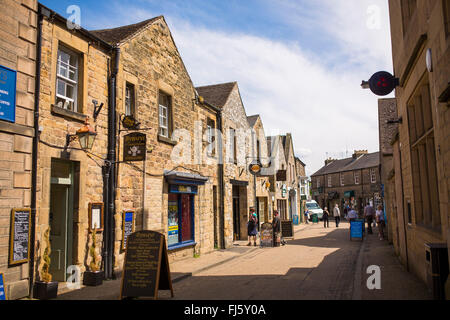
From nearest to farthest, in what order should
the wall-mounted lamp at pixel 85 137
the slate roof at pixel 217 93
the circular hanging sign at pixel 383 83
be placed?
the wall-mounted lamp at pixel 85 137 < the circular hanging sign at pixel 383 83 < the slate roof at pixel 217 93

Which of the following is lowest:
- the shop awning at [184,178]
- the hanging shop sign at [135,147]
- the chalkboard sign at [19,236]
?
the chalkboard sign at [19,236]

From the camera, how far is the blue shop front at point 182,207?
40.5 ft

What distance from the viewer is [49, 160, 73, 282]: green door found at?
8.44 meters

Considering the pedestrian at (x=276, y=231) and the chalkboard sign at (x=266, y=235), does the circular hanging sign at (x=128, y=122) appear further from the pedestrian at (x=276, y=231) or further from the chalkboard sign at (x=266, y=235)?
the pedestrian at (x=276, y=231)

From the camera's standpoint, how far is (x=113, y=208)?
9445 millimetres

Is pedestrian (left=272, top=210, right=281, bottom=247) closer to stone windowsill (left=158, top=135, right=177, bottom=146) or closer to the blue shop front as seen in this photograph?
the blue shop front

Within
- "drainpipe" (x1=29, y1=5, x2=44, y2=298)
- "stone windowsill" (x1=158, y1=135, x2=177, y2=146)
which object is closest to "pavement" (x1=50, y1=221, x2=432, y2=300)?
"drainpipe" (x1=29, y1=5, x2=44, y2=298)

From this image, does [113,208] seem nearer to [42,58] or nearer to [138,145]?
[138,145]

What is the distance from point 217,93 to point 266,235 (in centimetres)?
747

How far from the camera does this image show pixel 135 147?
9430mm

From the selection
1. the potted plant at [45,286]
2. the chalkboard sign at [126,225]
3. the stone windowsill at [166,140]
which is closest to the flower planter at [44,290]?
the potted plant at [45,286]

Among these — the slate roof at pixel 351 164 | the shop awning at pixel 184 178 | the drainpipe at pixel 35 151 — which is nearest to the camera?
the drainpipe at pixel 35 151

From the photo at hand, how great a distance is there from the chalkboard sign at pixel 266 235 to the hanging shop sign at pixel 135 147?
335 inches

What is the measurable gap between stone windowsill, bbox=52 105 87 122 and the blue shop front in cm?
377
